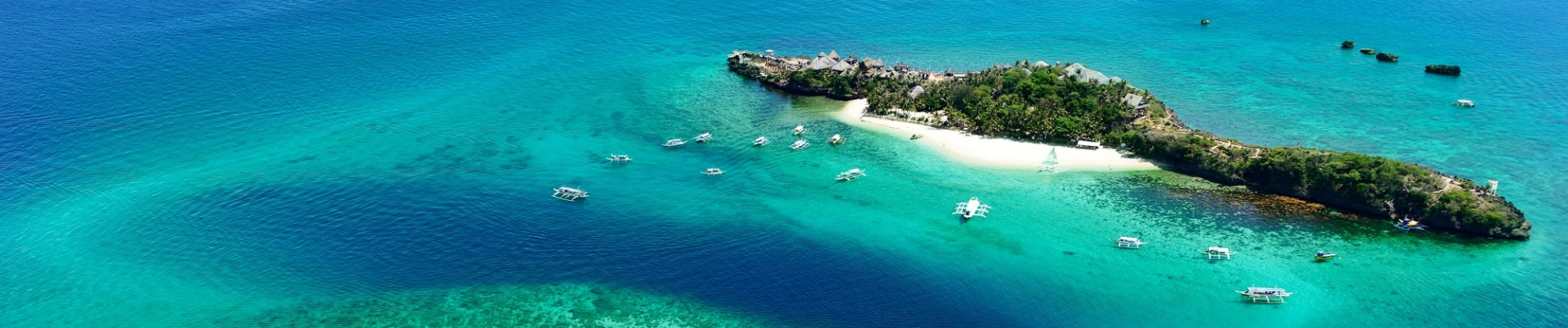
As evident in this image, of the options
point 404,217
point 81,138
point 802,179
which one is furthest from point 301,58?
point 802,179

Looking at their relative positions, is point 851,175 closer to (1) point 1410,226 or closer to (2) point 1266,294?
(2) point 1266,294

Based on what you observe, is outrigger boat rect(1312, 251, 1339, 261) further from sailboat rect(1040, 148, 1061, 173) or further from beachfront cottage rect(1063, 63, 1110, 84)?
beachfront cottage rect(1063, 63, 1110, 84)

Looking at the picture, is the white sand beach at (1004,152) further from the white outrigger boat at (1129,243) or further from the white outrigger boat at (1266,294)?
the white outrigger boat at (1266,294)

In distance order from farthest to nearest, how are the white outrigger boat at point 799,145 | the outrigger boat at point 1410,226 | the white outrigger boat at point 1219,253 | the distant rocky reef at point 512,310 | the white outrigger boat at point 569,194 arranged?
the white outrigger boat at point 799,145
the white outrigger boat at point 569,194
the outrigger boat at point 1410,226
the white outrigger boat at point 1219,253
the distant rocky reef at point 512,310

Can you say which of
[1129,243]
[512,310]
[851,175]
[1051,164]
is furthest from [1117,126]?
[512,310]

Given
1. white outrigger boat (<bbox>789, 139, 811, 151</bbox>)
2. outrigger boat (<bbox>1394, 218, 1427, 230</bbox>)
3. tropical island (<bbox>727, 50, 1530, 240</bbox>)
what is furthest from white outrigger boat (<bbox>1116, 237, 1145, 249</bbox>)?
white outrigger boat (<bbox>789, 139, 811, 151</bbox>)

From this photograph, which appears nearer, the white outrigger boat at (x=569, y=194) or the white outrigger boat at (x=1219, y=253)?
the white outrigger boat at (x=1219, y=253)

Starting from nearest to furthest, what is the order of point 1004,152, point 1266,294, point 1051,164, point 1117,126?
point 1266,294 → point 1051,164 → point 1004,152 → point 1117,126

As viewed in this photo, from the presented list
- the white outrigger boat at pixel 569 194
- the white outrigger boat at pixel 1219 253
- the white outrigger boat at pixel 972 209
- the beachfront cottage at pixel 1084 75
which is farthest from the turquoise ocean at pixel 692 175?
the beachfront cottage at pixel 1084 75
